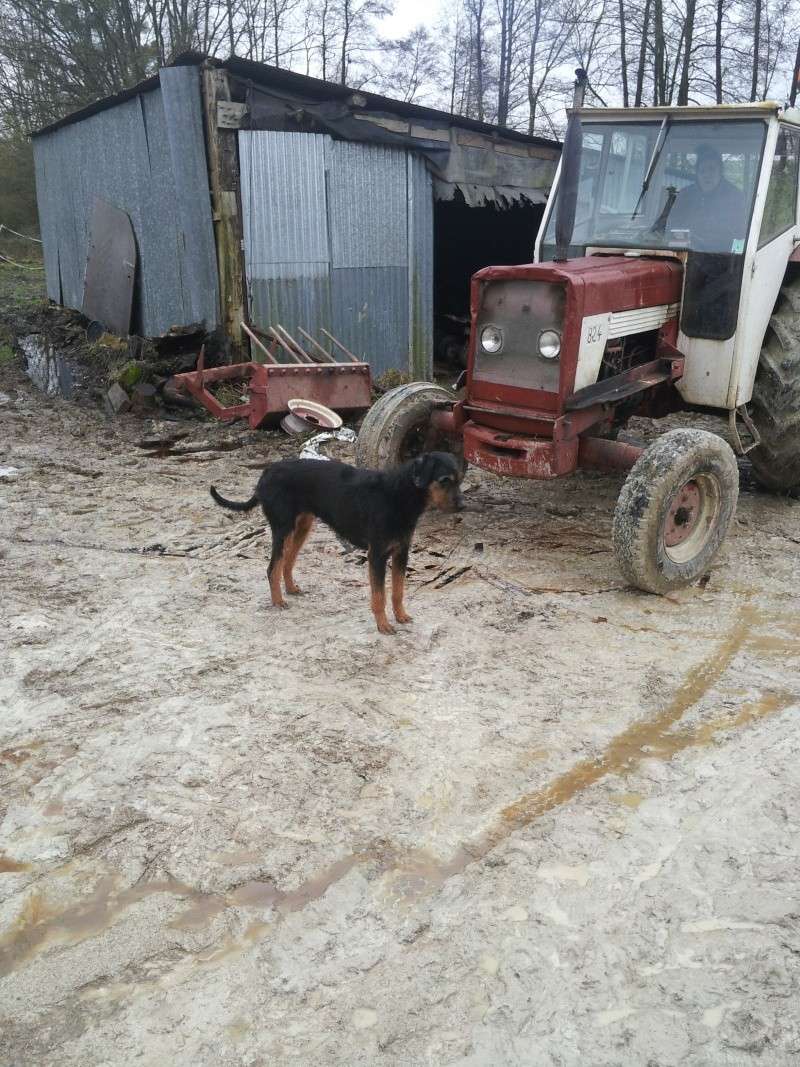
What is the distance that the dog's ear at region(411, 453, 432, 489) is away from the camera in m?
4.23

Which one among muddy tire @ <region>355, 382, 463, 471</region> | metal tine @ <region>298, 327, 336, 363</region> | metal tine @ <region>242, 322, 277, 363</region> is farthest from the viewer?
metal tine @ <region>298, 327, 336, 363</region>

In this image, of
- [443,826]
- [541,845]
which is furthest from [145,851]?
[541,845]

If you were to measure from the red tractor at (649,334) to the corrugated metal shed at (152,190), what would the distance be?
15.6 ft

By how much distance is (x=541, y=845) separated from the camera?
289 centimetres

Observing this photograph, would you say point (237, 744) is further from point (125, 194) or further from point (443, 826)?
point (125, 194)

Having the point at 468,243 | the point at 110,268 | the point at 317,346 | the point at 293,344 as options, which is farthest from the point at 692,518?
the point at 468,243

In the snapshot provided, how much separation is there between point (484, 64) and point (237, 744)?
30.5 metres

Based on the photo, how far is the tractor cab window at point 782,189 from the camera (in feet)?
18.3

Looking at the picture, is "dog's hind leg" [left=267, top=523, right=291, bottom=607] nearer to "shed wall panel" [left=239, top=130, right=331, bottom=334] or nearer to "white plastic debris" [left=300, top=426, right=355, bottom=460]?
"white plastic debris" [left=300, top=426, right=355, bottom=460]

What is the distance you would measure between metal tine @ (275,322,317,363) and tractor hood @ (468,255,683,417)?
14.6ft

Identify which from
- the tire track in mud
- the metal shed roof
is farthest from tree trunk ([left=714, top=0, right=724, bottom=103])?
the tire track in mud

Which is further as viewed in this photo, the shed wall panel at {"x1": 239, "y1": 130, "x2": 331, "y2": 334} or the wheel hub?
the shed wall panel at {"x1": 239, "y1": 130, "x2": 331, "y2": 334}

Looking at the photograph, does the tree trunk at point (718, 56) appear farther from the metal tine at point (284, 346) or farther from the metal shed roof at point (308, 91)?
the metal tine at point (284, 346)

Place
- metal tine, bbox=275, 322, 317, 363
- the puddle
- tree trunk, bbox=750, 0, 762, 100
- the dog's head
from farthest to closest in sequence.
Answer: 1. tree trunk, bbox=750, 0, 762, 100
2. metal tine, bbox=275, 322, 317, 363
3. the dog's head
4. the puddle
